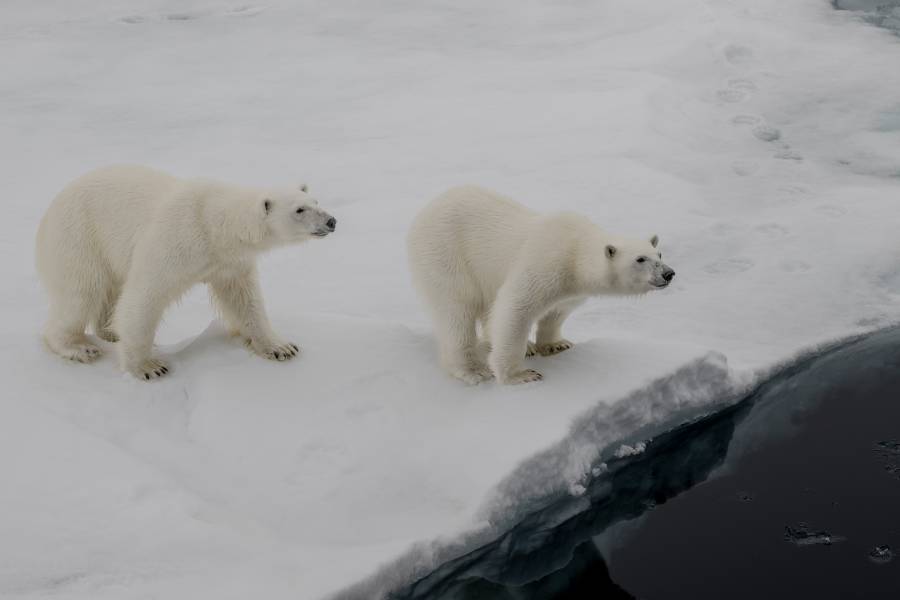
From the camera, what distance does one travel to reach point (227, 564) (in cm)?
387

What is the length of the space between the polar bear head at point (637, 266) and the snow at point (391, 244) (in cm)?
55

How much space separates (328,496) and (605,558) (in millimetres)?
1230

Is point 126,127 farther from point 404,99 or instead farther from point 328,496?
point 328,496

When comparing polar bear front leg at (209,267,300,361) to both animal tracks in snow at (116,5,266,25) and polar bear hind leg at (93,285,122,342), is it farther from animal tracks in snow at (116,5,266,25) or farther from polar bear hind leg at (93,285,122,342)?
animal tracks in snow at (116,5,266,25)

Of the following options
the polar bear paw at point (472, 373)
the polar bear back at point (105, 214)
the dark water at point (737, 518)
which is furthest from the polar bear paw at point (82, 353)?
the dark water at point (737, 518)

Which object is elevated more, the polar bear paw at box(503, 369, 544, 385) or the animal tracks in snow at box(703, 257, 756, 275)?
the polar bear paw at box(503, 369, 544, 385)

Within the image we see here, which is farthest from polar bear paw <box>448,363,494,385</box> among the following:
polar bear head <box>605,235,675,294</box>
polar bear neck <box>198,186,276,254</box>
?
polar bear neck <box>198,186,276,254</box>

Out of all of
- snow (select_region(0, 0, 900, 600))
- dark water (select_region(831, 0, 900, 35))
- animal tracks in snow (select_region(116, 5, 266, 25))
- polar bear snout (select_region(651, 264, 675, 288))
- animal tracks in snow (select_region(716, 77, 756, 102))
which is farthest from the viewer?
animal tracks in snow (select_region(116, 5, 266, 25))

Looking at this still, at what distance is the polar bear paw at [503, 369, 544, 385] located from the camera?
488 cm

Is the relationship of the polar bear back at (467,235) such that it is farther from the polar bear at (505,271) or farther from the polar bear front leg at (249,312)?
the polar bear front leg at (249,312)

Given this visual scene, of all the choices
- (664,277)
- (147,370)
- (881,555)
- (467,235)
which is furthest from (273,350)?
(881,555)

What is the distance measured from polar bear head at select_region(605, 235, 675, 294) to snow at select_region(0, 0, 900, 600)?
0.55 m

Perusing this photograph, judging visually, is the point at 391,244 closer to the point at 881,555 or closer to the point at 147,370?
the point at 147,370

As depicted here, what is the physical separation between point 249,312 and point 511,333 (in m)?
1.31
